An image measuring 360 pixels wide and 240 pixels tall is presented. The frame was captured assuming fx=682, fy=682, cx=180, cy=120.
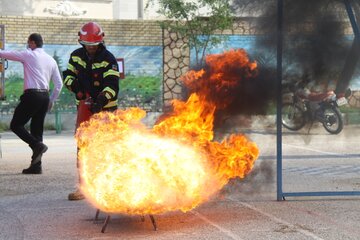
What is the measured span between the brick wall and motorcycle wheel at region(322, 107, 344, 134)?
6.45 m

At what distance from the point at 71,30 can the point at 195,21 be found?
3.38m

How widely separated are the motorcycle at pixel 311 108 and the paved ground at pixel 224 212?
21.8 inches

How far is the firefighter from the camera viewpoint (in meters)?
6.68

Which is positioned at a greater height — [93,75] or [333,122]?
[93,75]

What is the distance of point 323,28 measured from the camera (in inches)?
277

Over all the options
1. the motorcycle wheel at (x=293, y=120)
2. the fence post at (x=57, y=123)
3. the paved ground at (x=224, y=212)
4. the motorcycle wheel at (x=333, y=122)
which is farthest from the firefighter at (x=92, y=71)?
the fence post at (x=57, y=123)

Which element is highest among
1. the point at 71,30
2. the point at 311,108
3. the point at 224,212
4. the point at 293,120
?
the point at 71,30

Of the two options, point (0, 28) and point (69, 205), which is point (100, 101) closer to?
point (69, 205)

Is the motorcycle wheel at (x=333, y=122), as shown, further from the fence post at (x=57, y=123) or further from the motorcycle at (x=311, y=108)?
the fence post at (x=57, y=123)

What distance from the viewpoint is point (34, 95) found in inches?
348

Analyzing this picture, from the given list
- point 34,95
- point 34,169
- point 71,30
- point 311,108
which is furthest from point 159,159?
point 71,30

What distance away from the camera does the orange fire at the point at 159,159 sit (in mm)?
5371

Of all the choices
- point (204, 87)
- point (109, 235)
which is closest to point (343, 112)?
point (204, 87)

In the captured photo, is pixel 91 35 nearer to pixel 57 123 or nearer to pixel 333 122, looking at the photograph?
pixel 333 122
